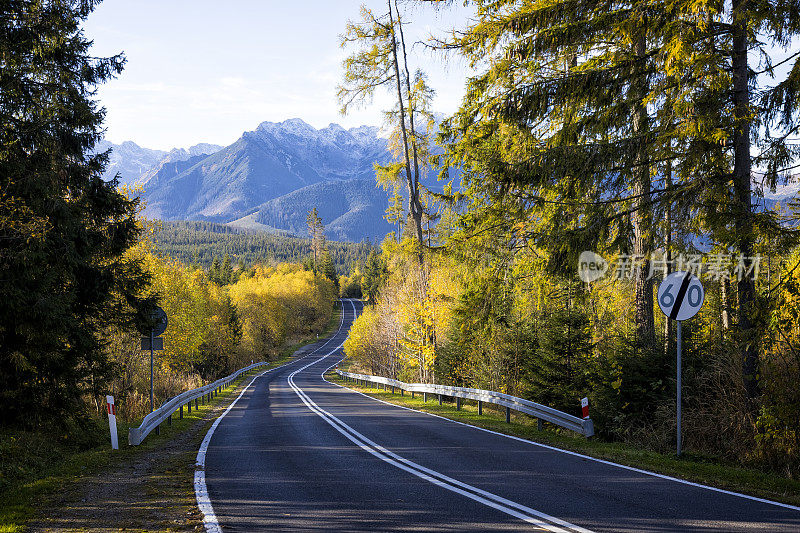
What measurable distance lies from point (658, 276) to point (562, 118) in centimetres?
401

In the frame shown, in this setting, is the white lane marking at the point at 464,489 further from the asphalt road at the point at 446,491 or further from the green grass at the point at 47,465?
the green grass at the point at 47,465

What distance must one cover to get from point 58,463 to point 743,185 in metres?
11.9

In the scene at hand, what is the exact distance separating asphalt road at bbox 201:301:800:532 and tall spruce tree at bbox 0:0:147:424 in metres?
3.58

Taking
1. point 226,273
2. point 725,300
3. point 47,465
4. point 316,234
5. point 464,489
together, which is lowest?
point 47,465

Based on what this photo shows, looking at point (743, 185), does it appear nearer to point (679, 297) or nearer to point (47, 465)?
point (679, 297)

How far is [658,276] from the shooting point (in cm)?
1166

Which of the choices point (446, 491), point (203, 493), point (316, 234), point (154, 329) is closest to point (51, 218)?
point (154, 329)

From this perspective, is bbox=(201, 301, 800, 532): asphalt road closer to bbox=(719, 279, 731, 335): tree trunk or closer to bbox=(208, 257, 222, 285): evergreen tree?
bbox=(719, 279, 731, 335): tree trunk

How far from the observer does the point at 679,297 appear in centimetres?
876

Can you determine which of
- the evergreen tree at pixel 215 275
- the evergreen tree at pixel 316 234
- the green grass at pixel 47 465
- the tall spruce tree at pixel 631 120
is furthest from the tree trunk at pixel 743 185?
the evergreen tree at pixel 316 234

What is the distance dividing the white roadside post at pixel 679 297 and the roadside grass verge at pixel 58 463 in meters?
7.59

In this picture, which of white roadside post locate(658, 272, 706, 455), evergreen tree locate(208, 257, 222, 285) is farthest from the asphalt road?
evergreen tree locate(208, 257, 222, 285)

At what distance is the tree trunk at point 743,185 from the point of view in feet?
25.8

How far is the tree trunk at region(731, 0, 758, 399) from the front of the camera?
785 centimetres
